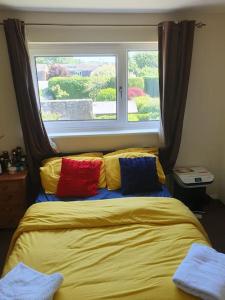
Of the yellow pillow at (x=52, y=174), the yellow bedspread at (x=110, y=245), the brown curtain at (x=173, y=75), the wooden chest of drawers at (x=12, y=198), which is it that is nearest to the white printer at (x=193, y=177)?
the brown curtain at (x=173, y=75)

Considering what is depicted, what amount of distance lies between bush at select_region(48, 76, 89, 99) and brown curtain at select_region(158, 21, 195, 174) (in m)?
0.87

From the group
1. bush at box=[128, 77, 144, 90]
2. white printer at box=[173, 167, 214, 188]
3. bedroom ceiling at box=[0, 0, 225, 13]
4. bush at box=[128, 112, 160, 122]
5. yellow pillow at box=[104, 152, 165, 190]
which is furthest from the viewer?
bush at box=[128, 112, 160, 122]

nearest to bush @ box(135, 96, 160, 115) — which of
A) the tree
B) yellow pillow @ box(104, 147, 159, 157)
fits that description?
the tree

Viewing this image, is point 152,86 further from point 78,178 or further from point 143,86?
point 78,178

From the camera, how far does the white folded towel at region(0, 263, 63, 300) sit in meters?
1.20

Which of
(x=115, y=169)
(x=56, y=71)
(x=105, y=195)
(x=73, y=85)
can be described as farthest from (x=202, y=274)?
(x=56, y=71)

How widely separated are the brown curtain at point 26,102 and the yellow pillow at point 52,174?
0.17 metres

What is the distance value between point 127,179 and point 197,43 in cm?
169

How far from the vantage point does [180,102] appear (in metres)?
2.79

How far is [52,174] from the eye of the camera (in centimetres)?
260

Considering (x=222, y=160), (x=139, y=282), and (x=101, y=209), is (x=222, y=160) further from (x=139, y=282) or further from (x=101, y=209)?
(x=139, y=282)

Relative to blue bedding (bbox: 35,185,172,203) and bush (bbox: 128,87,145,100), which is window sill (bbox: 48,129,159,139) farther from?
blue bedding (bbox: 35,185,172,203)

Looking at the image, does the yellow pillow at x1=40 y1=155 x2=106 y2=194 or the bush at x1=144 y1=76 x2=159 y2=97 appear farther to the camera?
the bush at x1=144 y1=76 x2=159 y2=97

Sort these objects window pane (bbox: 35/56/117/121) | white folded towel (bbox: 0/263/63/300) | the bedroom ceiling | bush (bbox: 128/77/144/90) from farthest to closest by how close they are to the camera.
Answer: bush (bbox: 128/77/144/90) → window pane (bbox: 35/56/117/121) → the bedroom ceiling → white folded towel (bbox: 0/263/63/300)
